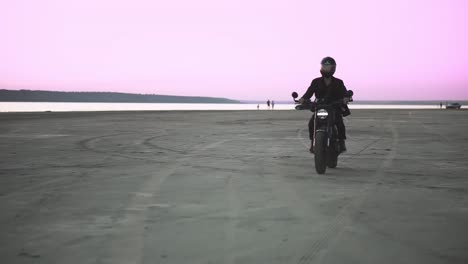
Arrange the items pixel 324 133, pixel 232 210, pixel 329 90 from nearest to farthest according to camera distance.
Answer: pixel 232 210
pixel 324 133
pixel 329 90

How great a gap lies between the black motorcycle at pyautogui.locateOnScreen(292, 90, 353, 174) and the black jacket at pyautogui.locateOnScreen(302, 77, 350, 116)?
0.15m

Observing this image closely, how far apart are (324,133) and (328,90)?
40.0 inches

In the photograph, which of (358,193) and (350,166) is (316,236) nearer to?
(358,193)

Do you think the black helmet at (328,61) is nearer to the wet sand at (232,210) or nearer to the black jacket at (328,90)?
the black jacket at (328,90)

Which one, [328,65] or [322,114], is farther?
[328,65]

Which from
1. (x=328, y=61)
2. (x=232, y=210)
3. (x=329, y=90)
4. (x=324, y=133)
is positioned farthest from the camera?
(x=329, y=90)

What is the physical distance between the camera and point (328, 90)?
29.2ft

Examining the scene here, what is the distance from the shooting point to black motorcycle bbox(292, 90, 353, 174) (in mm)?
8102

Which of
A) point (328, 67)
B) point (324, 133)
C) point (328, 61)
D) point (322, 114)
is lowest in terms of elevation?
point (324, 133)

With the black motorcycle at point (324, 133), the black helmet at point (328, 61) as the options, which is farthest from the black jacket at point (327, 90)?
the black helmet at point (328, 61)

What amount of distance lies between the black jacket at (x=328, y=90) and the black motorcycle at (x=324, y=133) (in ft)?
0.49

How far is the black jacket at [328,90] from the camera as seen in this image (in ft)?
29.2

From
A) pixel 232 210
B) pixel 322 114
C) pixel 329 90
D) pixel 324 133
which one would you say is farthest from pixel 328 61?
pixel 232 210

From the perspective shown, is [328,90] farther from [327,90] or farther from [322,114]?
[322,114]
